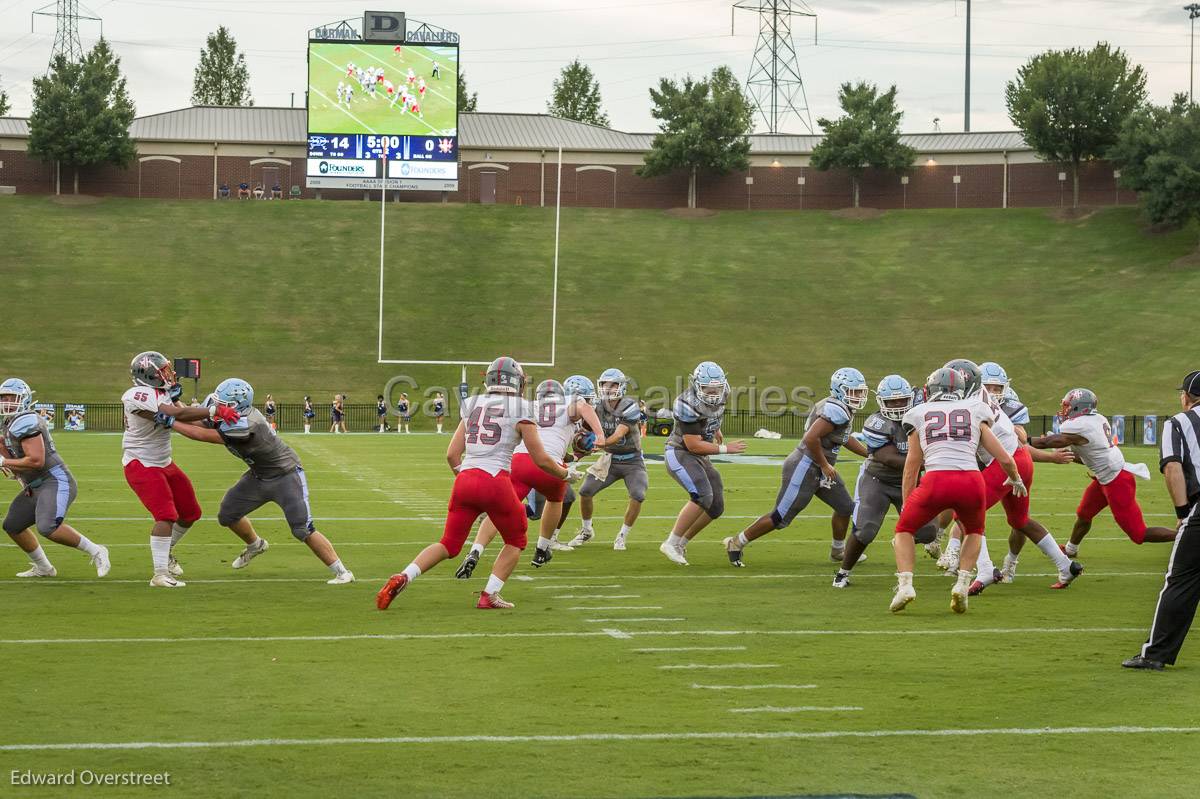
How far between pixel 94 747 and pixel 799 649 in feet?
13.9

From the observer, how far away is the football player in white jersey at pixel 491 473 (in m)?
9.59

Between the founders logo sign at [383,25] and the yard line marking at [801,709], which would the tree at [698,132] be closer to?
the founders logo sign at [383,25]

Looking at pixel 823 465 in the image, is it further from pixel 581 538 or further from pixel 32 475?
pixel 32 475

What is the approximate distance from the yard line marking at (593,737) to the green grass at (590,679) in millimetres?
53

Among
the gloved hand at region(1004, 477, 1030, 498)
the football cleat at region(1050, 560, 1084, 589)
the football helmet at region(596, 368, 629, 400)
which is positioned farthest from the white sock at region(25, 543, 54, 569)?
the football cleat at region(1050, 560, 1084, 589)

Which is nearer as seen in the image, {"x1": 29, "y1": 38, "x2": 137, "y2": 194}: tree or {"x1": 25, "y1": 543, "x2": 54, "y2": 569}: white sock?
{"x1": 25, "y1": 543, "x2": 54, "y2": 569}: white sock

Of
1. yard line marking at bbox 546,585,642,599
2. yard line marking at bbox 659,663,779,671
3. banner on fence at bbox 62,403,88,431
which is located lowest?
banner on fence at bbox 62,403,88,431

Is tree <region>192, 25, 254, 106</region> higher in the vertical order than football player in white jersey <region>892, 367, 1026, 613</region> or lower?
higher

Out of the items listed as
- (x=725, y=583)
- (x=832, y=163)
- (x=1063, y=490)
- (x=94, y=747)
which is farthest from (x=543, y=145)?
(x=94, y=747)

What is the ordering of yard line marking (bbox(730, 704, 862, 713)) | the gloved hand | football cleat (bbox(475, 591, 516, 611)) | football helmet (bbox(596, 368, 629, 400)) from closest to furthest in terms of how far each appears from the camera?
yard line marking (bbox(730, 704, 862, 713)) < football cleat (bbox(475, 591, 516, 611)) < the gloved hand < football helmet (bbox(596, 368, 629, 400))

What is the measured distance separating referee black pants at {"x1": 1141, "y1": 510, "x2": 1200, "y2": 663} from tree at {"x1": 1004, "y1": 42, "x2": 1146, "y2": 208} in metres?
58.4

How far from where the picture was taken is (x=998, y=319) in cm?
5100

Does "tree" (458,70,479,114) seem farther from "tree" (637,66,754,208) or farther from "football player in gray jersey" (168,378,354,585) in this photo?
"football player in gray jersey" (168,378,354,585)

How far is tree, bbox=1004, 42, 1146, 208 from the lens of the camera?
62.0 meters
